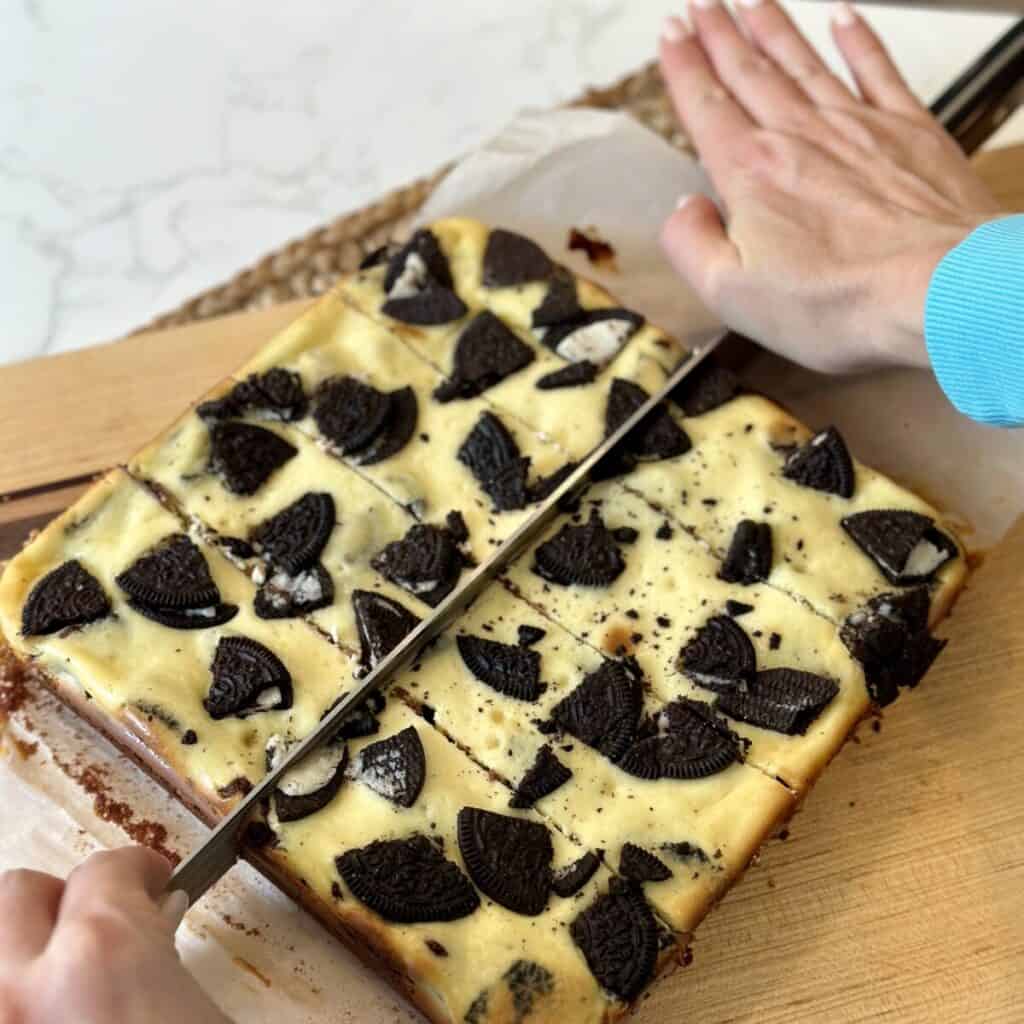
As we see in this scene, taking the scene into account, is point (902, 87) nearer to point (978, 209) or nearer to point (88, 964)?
point (978, 209)

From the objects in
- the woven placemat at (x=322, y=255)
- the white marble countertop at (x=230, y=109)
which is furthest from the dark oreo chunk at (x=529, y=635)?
the white marble countertop at (x=230, y=109)

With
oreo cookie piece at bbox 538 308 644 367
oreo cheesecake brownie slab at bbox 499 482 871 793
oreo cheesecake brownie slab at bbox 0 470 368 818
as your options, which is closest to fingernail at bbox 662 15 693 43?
oreo cookie piece at bbox 538 308 644 367

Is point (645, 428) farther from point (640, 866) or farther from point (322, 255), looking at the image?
point (322, 255)

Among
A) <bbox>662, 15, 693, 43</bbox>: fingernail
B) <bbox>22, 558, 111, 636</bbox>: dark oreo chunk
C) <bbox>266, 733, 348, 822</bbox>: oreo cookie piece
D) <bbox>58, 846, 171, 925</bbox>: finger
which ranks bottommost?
<bbox>22, 558, 111, 636</bbox>: dark oreo chunk

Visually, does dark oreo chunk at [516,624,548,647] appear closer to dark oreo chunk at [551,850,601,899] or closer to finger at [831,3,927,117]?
dark oreo chunk at [551,850,601,899]

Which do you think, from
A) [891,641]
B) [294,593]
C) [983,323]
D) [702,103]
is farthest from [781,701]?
[702,103]
